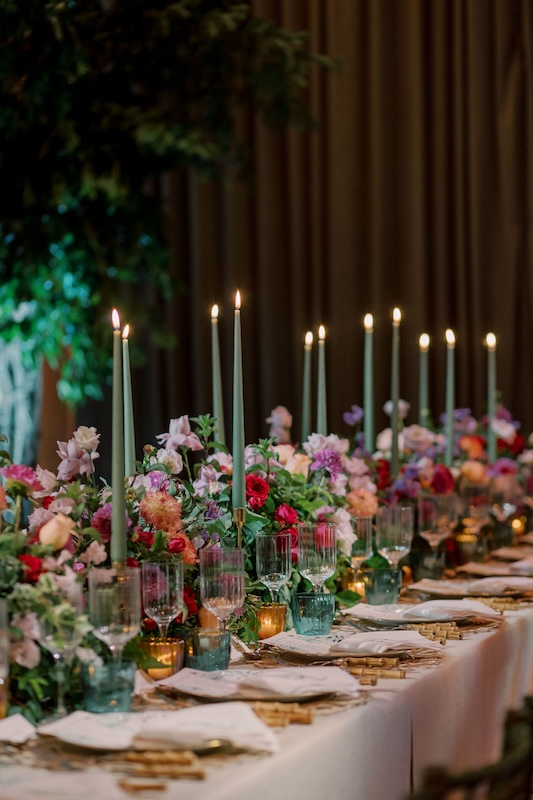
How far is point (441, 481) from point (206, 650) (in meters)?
1.38

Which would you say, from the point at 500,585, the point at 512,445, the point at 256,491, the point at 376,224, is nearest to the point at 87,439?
the point at 256,491

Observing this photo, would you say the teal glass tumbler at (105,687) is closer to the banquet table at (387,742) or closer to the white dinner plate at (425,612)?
the banquet table at (387,742)

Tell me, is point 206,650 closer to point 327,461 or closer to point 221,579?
point 221,579

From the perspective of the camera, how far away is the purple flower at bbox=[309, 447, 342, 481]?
2.31 meters

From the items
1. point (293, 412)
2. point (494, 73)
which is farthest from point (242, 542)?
point (494, 73)

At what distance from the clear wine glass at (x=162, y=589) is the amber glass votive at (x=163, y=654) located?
0.04 meters

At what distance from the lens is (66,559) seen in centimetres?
149

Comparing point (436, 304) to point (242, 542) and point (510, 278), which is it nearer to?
point (510, 278)

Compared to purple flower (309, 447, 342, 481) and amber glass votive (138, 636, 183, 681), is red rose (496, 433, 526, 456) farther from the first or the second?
amber glass votive (138, 636, 183, 681)

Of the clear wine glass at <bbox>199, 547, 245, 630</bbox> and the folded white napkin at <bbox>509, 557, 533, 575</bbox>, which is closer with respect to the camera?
the clear wine glass at <bbox>199, 547, 245, 630</bbox>

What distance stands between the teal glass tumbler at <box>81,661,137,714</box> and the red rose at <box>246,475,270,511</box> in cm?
62

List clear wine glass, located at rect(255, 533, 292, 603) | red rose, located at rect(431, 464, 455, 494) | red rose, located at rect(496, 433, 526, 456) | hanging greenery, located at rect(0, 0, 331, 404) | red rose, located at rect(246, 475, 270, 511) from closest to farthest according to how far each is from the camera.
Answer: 1. clear wine glass, located at rect(255, 533, 292, 603)
2. red rose, located at rect(246, 475, 270, 511)
3. red rose, located at rect(431, 464, 455, 494)
4. red rose, located at rect(496, 433, 526, 456)
5. hanging greenery, located at rect(0, 0, 331, 404)

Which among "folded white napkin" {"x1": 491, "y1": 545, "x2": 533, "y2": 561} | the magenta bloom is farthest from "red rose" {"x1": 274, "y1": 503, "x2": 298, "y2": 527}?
"folded white napkin" {"x1": 491, "y1": 545, "x2": 533, "y2": 561}

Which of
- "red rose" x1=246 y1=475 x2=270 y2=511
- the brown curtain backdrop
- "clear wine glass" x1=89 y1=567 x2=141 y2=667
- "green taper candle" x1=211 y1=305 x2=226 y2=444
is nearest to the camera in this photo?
"clear wine glass" x1=89 y1=567 x2=141 y2=667
